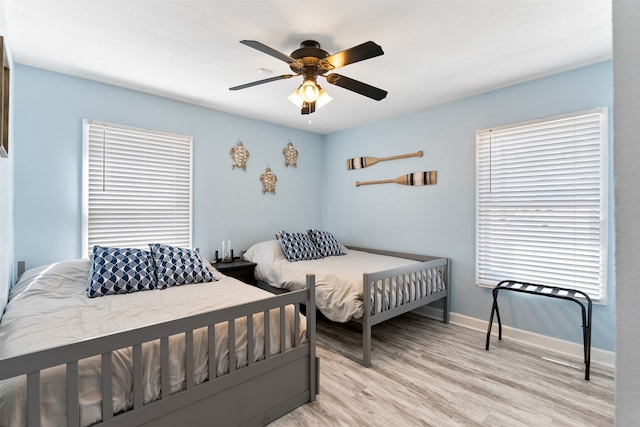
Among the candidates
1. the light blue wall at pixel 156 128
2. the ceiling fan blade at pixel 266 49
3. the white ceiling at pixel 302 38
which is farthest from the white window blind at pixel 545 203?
the light blue wall at pixel 156 128

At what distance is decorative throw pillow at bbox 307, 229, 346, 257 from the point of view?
13.1 feet

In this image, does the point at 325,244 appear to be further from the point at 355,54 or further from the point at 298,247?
the point at 355,54

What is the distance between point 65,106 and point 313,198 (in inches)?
122

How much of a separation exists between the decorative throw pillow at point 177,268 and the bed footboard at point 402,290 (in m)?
1.41

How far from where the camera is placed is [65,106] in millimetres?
2824

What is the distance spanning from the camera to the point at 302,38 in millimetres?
2172

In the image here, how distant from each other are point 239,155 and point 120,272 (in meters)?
2.06

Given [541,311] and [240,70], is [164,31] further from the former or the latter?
[541,311]

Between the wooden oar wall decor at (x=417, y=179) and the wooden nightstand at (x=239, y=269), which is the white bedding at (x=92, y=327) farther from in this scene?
the wooden oar wall decor at (x=417, y=179)

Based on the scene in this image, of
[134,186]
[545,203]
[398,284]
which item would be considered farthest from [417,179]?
[134,186]

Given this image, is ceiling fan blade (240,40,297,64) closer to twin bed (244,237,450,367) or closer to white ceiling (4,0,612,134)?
white ceiling (4,0,612,134)

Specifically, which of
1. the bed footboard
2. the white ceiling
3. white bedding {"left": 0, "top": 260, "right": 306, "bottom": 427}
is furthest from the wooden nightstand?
the white ceiling

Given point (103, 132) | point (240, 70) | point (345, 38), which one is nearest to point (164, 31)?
point (240, 70)

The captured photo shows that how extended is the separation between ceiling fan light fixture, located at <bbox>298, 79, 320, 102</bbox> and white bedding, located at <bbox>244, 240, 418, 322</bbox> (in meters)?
1.59
